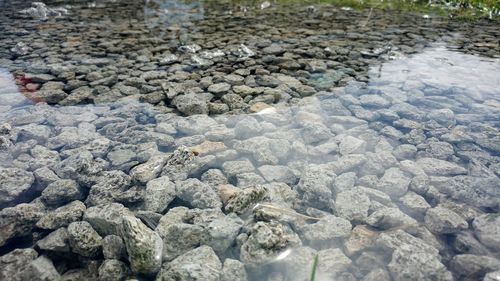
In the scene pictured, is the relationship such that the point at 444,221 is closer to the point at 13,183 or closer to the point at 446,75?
the point at 13,183

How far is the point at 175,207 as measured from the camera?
283 centimetres

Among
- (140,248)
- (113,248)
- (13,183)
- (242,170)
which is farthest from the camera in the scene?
(242,170)

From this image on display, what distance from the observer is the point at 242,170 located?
10.8ft

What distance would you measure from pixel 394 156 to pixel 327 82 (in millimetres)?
2086

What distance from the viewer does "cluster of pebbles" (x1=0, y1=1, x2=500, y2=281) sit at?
236 centimetres

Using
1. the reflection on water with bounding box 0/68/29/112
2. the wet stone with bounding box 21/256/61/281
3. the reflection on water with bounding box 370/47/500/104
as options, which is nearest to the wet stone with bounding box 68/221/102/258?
the wet stone with bounding box 21/256/61/281

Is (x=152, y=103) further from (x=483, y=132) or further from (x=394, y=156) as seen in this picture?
(x=483, y=132)

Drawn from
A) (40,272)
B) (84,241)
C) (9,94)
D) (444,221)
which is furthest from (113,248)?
(9,94)

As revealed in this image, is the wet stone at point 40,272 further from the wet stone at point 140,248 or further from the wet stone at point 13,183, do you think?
the wet stone at point 13,183

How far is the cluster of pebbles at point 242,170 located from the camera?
2.36 meters

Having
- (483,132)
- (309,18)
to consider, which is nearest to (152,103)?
(483,132)

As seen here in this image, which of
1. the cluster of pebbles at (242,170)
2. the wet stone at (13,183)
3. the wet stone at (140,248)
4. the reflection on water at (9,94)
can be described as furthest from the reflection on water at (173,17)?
the wet stone at (140,248)

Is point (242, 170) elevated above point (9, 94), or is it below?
below

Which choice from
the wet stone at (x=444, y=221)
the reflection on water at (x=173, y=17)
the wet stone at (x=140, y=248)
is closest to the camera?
the wet stone at (x=140, y=248)
